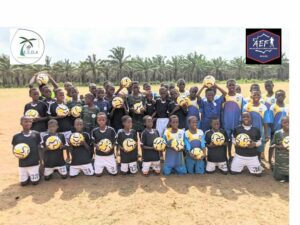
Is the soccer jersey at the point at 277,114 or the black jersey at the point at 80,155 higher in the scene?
the soccer jersey at the point at 277,114

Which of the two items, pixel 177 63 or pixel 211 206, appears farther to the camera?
pixel 177 63

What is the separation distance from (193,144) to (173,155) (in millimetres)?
434

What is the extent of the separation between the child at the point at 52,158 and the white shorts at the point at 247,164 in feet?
10.4

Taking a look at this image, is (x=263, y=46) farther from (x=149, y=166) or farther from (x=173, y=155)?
(x=149, y=166)

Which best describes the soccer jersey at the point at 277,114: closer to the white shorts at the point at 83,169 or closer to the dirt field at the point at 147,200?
the dirt field at the point at 147,200

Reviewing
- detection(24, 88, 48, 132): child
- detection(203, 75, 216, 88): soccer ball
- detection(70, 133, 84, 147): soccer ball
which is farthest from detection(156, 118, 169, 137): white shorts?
detection(24, 88, 48, 132): child

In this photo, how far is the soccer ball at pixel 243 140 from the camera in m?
5.36

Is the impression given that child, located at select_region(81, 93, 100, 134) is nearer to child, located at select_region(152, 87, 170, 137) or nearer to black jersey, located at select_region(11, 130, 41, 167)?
black jersey, located at select_region(11, 130, 41, 167)

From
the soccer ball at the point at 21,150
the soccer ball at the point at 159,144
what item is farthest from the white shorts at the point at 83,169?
the soccer ball at the point at 159,144

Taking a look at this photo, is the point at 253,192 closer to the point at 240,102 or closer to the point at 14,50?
the point at 240,102

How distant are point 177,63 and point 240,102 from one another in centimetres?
3365

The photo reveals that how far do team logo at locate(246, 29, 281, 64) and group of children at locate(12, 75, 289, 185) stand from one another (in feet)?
2.25

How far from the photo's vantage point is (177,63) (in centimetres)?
3912

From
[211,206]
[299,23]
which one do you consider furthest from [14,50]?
[299,23]
